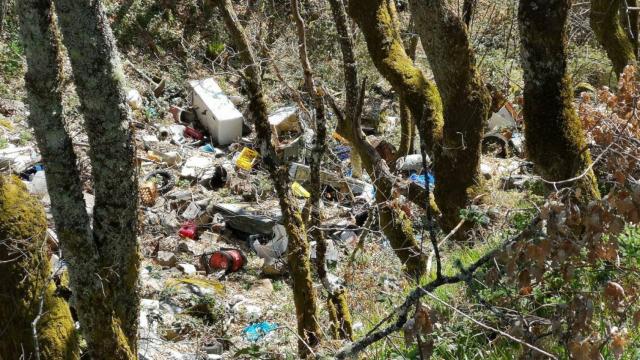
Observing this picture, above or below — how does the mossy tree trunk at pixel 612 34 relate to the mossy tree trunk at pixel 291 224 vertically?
above

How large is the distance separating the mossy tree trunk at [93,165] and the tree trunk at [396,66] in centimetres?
277

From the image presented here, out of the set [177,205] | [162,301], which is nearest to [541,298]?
[162,301]

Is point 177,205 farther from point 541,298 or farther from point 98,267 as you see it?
point 541,298

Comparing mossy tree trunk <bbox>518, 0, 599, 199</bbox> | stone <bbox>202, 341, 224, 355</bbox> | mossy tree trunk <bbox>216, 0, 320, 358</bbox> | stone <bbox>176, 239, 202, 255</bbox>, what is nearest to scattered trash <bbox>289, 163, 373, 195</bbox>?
stone <bbox>176, 239, 202, 255</bbox>

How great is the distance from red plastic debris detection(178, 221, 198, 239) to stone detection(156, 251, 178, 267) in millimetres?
627

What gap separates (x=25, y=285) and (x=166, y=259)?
3.81 meters

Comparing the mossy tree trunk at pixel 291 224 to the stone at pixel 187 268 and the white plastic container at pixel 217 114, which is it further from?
the white plastic container at pixel 217 114

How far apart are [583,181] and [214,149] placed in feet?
24.8

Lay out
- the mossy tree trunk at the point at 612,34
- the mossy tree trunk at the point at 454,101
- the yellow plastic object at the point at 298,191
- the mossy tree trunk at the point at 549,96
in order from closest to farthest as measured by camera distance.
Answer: the mossy tree trunk at the point at 549,96 < the mossy tree trunk at the point at 454,101 < the mossy tree trunk at the point at 612,34 < the yellow plastic object at the point at 298,191

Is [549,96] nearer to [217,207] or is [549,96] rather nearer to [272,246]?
[272,246]

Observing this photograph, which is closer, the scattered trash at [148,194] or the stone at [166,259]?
the stone at [166,259]

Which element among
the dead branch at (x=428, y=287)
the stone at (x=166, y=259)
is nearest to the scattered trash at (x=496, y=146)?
the stone at (x=166, y=259)

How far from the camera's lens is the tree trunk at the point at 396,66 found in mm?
5828

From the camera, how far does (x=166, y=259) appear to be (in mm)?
7836
